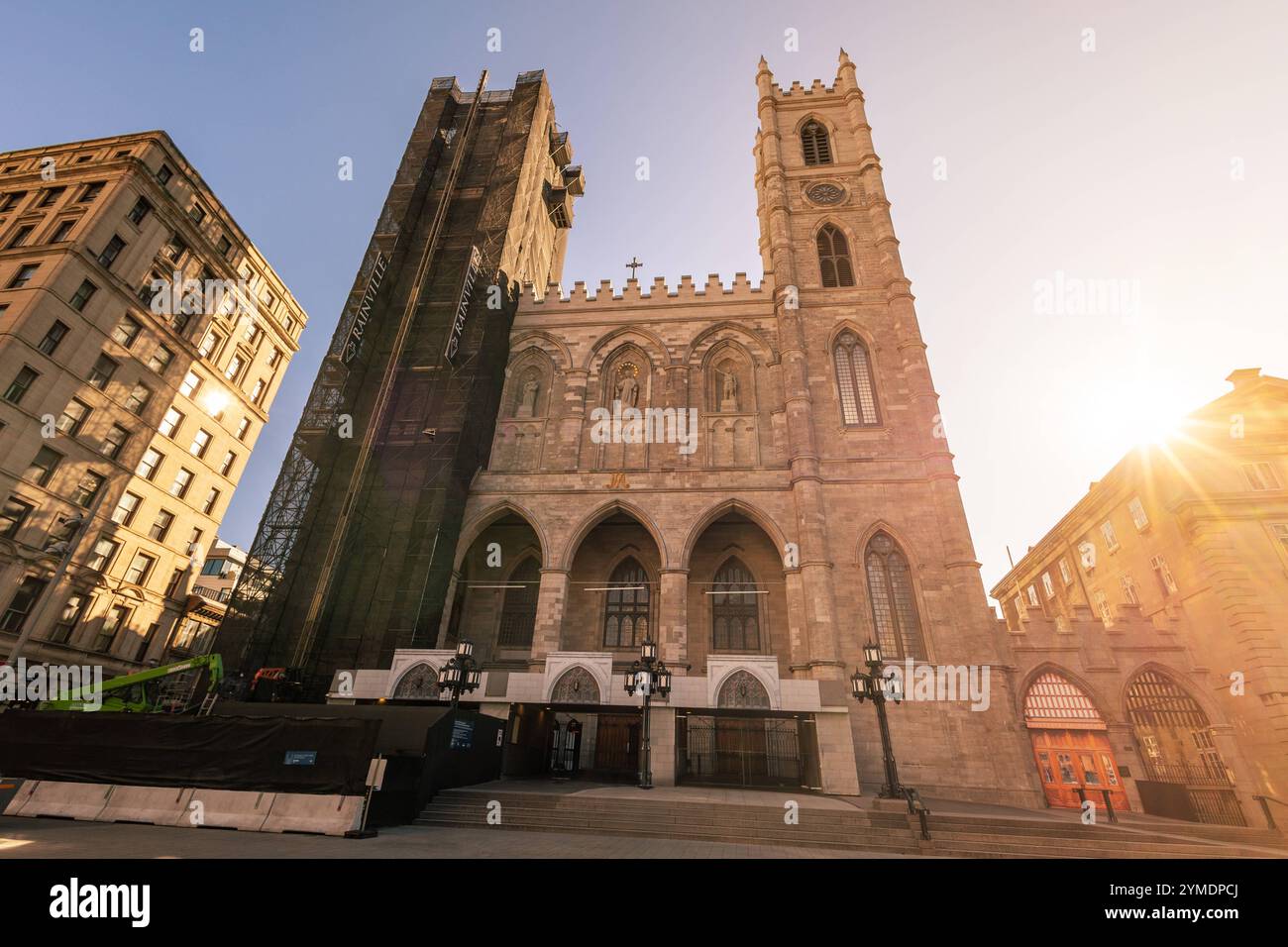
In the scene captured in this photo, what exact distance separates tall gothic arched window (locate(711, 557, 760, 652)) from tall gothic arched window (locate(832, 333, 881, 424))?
24.5 ft

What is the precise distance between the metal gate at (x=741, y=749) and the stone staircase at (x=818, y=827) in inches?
241

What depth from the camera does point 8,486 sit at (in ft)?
64.7

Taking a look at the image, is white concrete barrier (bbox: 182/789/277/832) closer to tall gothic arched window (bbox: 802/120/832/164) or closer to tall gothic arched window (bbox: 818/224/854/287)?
tall gothic arched window (bbox: 818/224/854/287)

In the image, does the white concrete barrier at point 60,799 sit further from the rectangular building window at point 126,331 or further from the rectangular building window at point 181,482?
the rectangular building window at point 126,331

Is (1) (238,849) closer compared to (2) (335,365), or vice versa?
(1) (238,849)

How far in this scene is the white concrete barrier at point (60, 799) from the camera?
9.59m

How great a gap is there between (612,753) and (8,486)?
23586 mm

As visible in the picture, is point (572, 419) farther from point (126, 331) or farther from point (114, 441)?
point (126, 331)

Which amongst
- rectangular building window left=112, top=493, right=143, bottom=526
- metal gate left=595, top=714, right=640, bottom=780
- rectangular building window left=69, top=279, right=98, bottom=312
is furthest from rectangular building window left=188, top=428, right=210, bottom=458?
metal gate left=595, top=714, right=640, bottom=780

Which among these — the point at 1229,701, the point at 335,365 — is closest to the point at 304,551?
the point at 335,365

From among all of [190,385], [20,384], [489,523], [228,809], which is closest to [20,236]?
[190,385]

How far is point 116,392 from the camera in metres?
24.0

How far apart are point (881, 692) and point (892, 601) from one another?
6.76 metres
